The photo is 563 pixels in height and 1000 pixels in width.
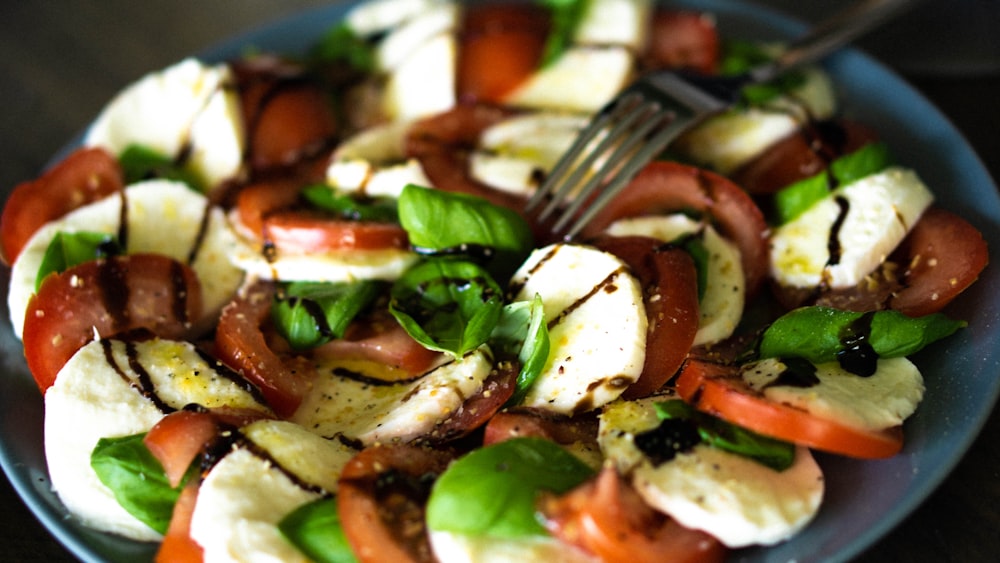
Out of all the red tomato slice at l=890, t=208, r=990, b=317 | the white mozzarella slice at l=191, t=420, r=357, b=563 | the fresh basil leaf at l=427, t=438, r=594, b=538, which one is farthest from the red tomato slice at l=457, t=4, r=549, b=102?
the fresh basil leaf at l=427, t=438, r=594, b=538

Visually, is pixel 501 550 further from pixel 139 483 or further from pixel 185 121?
pixel 185 121

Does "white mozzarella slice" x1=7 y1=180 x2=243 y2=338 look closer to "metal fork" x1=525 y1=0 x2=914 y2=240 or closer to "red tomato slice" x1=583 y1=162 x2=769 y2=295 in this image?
"metal fork" x1=525 y1=0 x2=914 y2=240

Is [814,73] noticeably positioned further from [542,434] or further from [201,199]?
[201,199]

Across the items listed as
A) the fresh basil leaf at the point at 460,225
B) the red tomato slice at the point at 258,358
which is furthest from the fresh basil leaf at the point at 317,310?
the fresh basil leaf at the point at 460,225

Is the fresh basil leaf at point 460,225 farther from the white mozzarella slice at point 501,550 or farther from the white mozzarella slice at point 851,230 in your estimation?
the white mozzarella slice at point 501,550

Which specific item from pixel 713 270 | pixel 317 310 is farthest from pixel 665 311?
pixel 317 310

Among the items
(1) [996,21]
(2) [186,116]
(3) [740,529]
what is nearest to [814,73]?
(1) [996,21]

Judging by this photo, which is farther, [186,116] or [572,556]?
[186,116]
